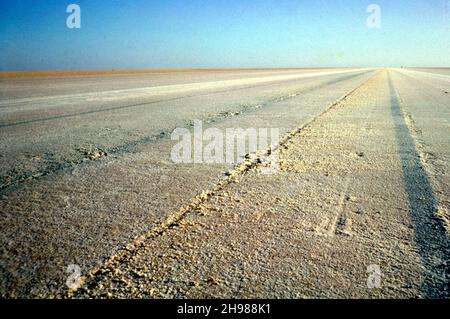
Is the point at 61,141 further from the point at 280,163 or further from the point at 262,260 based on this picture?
the point at 262,260

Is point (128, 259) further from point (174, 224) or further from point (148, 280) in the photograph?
point (174, 224)

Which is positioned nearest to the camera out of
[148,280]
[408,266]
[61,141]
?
[148,280]

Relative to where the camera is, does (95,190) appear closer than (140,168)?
Yes

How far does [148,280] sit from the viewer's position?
69.4 inches

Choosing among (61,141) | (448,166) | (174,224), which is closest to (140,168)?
(174,224)

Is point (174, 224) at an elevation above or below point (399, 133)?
below

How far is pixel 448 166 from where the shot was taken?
12.5ft
